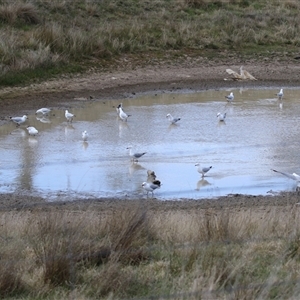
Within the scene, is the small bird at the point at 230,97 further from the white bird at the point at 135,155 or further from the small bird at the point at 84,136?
the white bird at the point at 135,155

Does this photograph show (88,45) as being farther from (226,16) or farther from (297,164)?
(297,164)

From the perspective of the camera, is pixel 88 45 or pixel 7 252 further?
pixel 88 45

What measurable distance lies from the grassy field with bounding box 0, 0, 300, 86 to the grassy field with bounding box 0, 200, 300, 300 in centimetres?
1422

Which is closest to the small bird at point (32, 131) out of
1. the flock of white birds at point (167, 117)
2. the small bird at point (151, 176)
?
the flock of white birds at point (167, 117)

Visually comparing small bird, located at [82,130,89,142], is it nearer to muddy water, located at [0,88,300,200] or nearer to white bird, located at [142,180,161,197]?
muddy water, located at [0,88,300,200]

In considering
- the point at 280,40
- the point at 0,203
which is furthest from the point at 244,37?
the point at 0,203

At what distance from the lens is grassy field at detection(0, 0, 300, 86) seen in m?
24.0

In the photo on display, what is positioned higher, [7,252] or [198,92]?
[7,252]

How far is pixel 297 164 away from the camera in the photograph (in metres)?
15.1

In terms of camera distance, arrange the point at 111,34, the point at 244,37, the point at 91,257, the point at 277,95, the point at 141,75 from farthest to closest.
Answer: the point at 244,37 < the point at 111,34 < the point at 141,75 < the point at 277,95 < the point at 91,257

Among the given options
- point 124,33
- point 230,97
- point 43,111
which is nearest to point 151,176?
point 43,111

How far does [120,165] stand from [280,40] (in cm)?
1755

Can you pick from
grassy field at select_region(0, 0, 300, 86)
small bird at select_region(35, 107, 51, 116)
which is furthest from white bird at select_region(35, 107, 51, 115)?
grassy field at select_region(0, 0, 300, 86)

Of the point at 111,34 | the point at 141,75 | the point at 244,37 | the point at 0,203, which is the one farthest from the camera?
the point at 244,37
